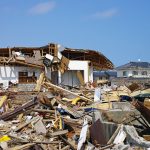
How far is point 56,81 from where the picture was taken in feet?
117

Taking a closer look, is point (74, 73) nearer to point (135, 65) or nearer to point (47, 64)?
point (47, 64)

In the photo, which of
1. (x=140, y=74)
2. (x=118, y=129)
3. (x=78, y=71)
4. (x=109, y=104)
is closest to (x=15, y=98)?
(x=109, y=104)

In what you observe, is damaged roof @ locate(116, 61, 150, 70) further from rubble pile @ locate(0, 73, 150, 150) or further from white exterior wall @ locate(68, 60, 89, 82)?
rubble pile @ locate(0, 73, 150, 150)

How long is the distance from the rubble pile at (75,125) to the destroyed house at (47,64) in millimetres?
12119

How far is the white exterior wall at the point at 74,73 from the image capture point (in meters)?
36.4

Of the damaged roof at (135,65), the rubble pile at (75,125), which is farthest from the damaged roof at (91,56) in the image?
the damaged roof at (135,65)

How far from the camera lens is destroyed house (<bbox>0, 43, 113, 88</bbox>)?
107 ft

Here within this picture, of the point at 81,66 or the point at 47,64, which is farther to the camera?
the point at 81,66

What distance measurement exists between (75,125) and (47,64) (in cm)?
1941

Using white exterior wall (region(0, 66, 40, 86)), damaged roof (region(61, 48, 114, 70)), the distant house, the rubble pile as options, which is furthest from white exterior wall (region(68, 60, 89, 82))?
the distant house

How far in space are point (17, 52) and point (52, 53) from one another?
11.2 ft

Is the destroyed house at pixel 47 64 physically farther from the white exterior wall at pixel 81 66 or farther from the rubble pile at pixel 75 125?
the rubble pile at pixel 75 125

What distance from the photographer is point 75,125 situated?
14234 mm

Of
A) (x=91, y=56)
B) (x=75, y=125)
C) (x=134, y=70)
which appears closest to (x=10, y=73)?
(x=91, y=56)
